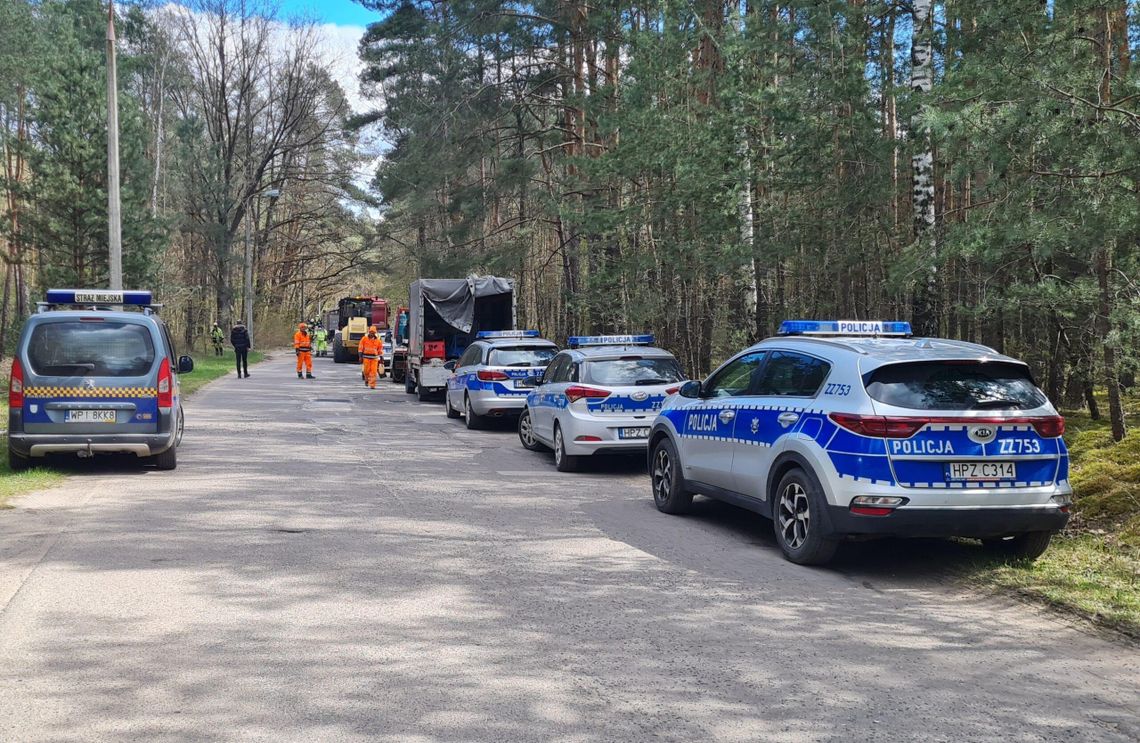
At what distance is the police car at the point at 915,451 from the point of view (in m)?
7.04

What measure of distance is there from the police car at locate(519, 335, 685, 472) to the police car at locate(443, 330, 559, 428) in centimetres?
414

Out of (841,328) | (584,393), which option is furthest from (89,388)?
(841,328)

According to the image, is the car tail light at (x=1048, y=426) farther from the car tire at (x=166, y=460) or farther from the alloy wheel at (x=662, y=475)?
the car tire at (x=166, y=460)

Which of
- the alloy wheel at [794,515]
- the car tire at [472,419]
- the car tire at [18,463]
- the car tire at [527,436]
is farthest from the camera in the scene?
the car tire at [472,419]

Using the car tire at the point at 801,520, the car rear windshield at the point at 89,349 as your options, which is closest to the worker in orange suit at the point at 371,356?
the car rear windshield at the point at 89,349

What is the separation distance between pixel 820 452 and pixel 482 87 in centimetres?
2268

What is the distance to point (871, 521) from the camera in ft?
23.3

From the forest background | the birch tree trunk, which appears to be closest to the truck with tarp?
the forest background

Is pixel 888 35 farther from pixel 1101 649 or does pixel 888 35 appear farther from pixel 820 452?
pixel 1101 649

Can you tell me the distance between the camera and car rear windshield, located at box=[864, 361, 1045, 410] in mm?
7168

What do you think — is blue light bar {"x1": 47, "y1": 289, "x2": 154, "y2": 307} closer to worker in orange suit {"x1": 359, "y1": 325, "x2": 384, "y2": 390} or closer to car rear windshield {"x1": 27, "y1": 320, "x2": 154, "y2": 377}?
car rear windshield {"x1": 27, "y1": 320, "x2": 154, "y2": 377}

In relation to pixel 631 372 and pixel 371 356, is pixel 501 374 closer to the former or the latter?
pixel 631 372

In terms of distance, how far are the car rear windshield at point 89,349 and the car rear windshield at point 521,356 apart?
22.8 ft

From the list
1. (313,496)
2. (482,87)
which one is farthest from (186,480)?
(482,87)
